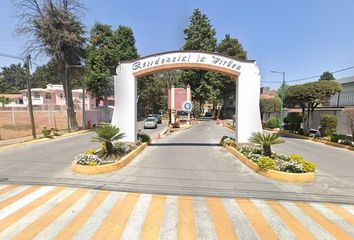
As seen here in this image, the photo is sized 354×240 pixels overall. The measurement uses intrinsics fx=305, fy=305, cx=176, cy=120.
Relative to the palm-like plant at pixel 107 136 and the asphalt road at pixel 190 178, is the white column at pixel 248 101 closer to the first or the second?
the asphalt road at pixel 190 178

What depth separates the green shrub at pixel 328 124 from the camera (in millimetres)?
25469

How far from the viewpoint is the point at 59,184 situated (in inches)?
400

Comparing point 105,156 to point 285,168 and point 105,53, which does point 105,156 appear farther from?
point 105,53

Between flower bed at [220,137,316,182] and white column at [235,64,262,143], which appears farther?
white column at [235,64,262,143]

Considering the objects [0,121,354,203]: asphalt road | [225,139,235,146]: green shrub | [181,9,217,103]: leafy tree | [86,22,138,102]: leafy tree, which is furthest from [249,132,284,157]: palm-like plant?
Answer: [181,9,217,103]: leafy tree

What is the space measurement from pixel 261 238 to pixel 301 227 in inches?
48.9

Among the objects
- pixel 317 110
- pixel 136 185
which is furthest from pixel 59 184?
pixel 317 110

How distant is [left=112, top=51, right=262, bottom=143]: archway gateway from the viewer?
1772cm

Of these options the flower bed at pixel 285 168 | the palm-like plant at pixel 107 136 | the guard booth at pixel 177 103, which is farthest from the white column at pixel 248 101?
the guard booth at pixel 177 103

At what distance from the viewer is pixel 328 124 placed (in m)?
26.0

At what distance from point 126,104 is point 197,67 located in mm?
4805

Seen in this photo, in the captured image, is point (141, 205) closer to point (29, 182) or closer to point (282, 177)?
point (29, 182)

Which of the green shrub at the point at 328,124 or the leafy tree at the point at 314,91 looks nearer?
the green shrub at the point at 328,124

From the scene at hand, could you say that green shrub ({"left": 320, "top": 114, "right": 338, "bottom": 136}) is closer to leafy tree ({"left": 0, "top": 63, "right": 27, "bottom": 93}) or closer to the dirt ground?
the dirt ground
